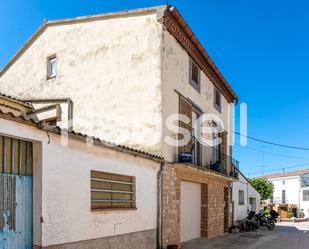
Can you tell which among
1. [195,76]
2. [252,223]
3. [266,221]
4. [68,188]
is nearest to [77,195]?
[68,188]

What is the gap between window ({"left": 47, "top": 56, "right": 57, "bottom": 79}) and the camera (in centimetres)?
1336

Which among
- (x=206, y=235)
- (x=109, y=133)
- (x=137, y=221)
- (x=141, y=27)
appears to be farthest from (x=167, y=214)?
(x=141, y=27)

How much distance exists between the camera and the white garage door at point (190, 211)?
12.6 meters

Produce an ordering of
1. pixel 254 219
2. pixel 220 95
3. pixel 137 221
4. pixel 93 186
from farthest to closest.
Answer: pixel 254 219 → pixel 220 95 → pixel 137 221 → pixel 93 186

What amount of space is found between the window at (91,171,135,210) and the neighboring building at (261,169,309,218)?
38.6 meters

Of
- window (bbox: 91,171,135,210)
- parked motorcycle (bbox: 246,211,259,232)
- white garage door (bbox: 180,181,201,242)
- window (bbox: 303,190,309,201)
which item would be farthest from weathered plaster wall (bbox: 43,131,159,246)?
window (bbox: 303,190,309,201)

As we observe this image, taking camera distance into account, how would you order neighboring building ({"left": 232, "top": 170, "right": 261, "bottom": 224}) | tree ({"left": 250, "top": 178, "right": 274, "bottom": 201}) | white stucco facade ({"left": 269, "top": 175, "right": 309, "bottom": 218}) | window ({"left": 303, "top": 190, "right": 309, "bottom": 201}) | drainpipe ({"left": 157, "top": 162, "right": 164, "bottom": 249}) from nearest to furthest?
drainpipe ({"left": 157, "top": 162, "right": 164, "bottom": 249}), neighboring building ({"left": 232, "top": 170, "right": 261, "bottom": 224}), tree ({"left": 250, "top": 178, "right": 274, "bottom": 201}), window ({"left": 303, "top": 190, "right": 309, "bottom": 201}), white stucco facade ({"left": 269, "top": 175, "right": 309, "bottom": 218})

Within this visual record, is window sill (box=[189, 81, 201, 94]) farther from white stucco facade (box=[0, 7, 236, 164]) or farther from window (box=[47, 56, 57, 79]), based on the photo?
window (box=[47, 56, 57, 79])

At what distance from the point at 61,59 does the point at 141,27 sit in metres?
3.73

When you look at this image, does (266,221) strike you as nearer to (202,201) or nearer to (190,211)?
(202,201)

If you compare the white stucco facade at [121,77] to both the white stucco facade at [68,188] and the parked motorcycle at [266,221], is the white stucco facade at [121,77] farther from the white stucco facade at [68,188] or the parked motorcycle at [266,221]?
the parked motorcycle at [266,221]

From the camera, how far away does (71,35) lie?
12.8m

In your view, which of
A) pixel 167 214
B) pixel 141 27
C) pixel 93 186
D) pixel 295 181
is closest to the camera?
pixel 93 186

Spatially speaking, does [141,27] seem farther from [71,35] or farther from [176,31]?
[71,35]
